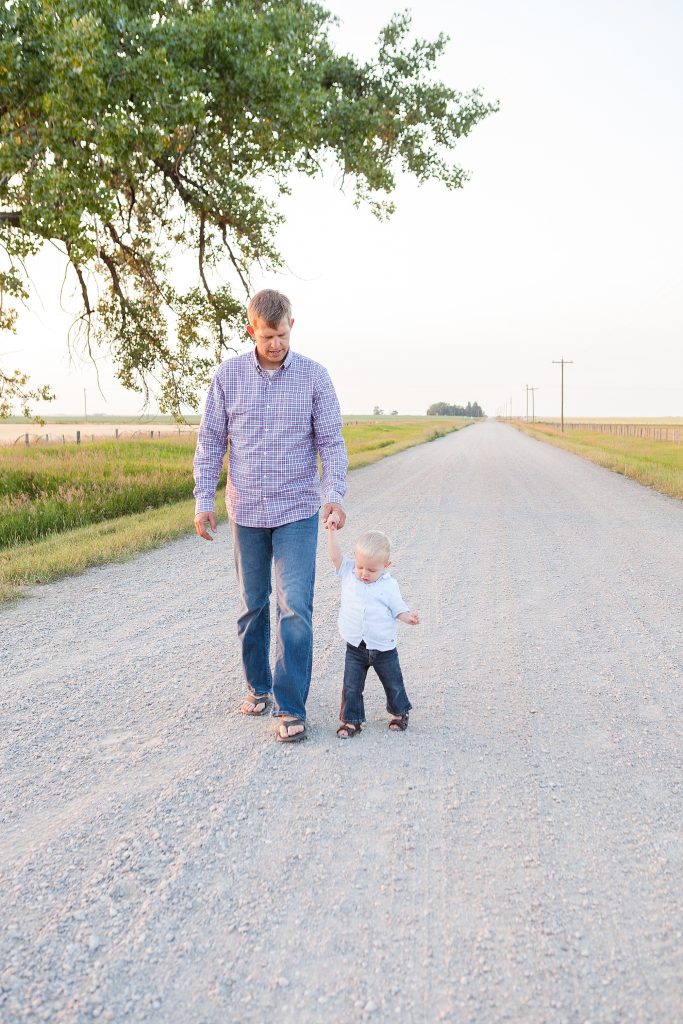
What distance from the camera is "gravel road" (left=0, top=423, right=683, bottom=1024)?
2408 millimetres

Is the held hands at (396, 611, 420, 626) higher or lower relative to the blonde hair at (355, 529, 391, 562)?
lower

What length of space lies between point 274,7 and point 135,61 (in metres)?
4.39

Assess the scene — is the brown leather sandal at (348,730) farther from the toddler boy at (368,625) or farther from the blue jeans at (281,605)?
the blue jeans at (281,605)

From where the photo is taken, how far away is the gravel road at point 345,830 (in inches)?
94.8

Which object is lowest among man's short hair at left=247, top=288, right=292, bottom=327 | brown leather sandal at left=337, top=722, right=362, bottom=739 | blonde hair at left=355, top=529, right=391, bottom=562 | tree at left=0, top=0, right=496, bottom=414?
brown leather sandal at left=337, top=722, right=362, bottom=739

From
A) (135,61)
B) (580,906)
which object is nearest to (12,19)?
(135,61)

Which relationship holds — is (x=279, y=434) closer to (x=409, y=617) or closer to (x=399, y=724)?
(x=409, y=617)

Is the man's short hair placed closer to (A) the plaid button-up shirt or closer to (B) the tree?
(A) the plaid button-up shirt

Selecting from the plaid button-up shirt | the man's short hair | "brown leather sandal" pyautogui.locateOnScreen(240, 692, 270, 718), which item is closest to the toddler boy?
the plaid button-up shirt

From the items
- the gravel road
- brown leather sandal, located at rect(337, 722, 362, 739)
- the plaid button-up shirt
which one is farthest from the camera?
the plaid button-up shirt

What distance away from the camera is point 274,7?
14.8 meters

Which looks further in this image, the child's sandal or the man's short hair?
the child's sandal

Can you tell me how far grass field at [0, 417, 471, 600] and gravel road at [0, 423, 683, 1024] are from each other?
2423 mm

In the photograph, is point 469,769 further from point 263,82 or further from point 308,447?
point 263,82
